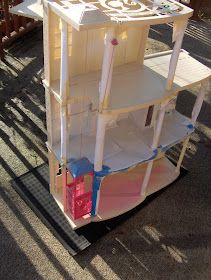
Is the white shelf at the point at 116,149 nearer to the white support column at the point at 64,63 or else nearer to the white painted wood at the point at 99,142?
the white painted wood at the point at 99,142

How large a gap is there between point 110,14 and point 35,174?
333 cm

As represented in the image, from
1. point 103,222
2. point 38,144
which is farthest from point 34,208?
point 38,144

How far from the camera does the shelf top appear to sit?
361 centimetres

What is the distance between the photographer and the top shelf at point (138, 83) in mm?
4492

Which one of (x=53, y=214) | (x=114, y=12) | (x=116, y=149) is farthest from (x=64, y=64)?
(x=53, y=214)

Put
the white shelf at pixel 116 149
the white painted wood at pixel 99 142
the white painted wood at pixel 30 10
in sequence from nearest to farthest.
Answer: the white painted wood at pixel 99 142 < the white shelf at pixel 116 149 < the white painted wood at pixel 30 10

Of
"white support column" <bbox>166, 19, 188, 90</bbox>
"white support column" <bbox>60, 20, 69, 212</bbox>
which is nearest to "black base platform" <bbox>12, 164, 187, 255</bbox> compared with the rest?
"white support column" <bbox>60, 20, 69, 212</bbox>

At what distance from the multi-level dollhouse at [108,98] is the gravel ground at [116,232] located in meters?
0.43

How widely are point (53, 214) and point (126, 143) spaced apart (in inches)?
64.0

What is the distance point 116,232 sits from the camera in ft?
18.5

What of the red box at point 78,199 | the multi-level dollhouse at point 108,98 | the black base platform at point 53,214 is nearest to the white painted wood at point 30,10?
the multi-level dollhouse at point 108,98

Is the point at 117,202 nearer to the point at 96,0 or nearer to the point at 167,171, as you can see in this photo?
the point at 167,171

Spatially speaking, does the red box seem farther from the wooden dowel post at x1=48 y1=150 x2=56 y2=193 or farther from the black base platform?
the wooden dowel post at x1=48 y1=150 x2=56 y2=193

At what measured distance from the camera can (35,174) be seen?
20.6ft
